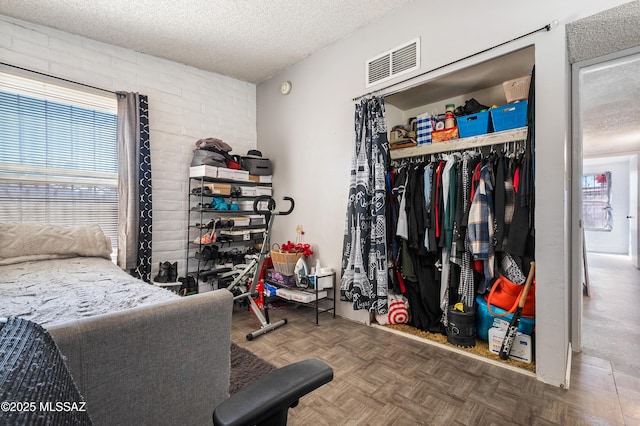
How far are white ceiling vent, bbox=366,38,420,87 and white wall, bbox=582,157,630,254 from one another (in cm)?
572

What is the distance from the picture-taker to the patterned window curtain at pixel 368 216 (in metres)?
2.63

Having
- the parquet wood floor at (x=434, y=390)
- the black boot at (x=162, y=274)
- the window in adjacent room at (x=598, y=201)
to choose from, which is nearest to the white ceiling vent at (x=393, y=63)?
the parquet wood floor at (x=434, y=390)

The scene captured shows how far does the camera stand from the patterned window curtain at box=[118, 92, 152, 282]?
2977mm

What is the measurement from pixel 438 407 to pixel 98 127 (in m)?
3.79

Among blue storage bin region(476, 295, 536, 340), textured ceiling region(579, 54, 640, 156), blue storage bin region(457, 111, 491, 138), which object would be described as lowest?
blue storage bin region(476, 295, 536, 340)

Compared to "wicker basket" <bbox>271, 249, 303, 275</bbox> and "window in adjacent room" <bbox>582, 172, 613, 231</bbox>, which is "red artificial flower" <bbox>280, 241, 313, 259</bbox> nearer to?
"wicker basket" <bbox>271, 249, 303, 275</bbox>

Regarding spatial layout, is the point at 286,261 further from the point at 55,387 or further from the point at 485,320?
the point at 55,387

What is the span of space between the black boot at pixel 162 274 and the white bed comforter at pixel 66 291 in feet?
2.42

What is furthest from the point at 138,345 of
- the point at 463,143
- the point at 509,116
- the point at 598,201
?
the point at 598,201

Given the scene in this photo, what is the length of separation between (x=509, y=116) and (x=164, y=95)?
3467mm

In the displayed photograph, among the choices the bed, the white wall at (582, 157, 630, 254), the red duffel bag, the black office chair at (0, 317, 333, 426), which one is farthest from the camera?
the white wall at (582, 157, 630, 254)

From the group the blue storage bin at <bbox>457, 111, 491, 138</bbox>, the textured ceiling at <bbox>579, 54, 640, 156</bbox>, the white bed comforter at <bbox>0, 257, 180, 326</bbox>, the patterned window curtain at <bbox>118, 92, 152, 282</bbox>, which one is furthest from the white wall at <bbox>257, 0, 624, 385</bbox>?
the white bed comforter at <bbox>0, 257, 180, 326</bbox>

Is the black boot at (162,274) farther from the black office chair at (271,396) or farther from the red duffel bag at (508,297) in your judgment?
the red duffel bag at (508,297)

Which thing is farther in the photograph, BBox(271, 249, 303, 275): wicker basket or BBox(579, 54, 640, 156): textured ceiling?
BBox(271, 249, 303, 275): wicker basket
